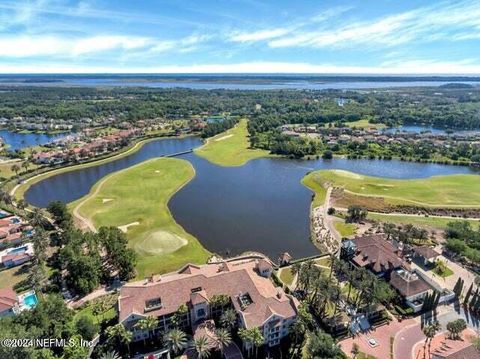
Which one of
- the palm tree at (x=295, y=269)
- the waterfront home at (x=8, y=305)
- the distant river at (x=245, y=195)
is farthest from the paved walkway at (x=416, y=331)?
the waterfront home at (x=8, y=305)

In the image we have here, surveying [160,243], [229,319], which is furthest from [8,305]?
[229,319]

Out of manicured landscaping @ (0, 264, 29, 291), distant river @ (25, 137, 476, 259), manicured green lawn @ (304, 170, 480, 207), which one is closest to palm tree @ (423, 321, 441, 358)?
distant river @ (25, 137, 476, 259)

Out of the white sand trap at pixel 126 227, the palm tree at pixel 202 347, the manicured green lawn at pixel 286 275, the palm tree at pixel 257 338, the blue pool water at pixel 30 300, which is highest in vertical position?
the palm tree at pixel 257 338

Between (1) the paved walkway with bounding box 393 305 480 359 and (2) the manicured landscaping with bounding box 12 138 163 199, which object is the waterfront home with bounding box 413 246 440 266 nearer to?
(1) the paved walkway with bounding box 393 305 480 359

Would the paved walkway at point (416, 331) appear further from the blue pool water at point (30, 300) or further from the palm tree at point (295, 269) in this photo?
the blue pool water at point (30, 300)

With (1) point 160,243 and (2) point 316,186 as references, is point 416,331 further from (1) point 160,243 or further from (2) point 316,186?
(2) point 316,186

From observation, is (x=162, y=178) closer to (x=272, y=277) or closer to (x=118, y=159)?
(x=118, y=159)
